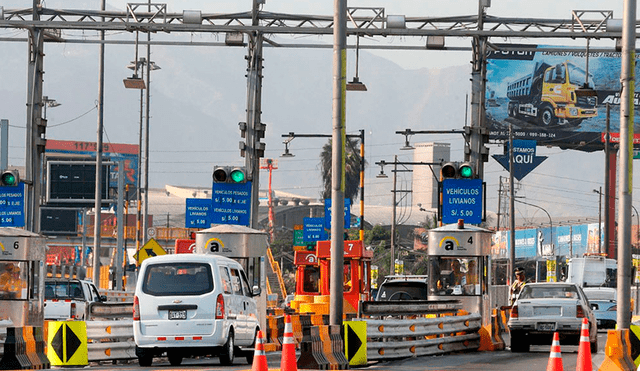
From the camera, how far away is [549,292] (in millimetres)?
26422

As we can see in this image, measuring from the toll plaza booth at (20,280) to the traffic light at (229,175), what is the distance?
6252 millimetres

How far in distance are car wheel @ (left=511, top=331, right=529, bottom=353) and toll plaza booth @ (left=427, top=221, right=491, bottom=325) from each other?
2.90 metres

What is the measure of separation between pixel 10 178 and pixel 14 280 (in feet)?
27.3

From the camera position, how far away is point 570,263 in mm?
53531

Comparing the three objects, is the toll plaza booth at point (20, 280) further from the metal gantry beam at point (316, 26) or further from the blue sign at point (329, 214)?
the blue sign at point (329, 214)

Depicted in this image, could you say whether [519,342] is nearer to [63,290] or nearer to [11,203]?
[63,290]

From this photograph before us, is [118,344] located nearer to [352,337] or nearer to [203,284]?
[203,284]

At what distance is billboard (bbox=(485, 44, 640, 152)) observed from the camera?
77.4m

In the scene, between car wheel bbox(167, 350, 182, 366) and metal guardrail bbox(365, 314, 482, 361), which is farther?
metal guardrail bbox(365, 314, 482, 361)

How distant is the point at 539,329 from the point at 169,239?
3141 inches

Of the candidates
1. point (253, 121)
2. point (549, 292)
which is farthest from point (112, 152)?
point (549, 292)

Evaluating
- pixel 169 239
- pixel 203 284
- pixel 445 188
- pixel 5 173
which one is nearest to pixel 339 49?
pixel 203 284

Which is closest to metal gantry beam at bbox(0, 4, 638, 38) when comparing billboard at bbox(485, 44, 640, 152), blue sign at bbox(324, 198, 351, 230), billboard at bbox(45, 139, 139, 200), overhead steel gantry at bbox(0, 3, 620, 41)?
overhead steel gantry at bbox(0, 3, 620, 41)

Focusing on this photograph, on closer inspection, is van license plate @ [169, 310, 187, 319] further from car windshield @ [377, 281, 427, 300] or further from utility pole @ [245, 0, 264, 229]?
car windshield @ [377, 281, 427, 300]
